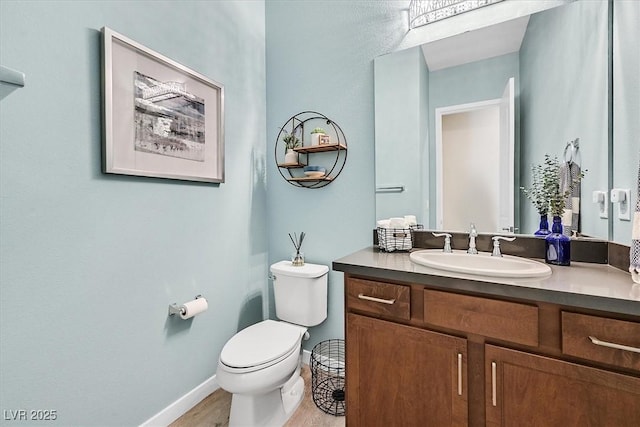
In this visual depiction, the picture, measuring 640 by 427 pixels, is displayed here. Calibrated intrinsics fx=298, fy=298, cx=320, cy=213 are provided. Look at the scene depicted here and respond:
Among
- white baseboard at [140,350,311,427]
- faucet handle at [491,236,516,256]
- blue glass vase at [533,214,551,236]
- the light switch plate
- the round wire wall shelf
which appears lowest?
white baseboard at [140,350,311,427]

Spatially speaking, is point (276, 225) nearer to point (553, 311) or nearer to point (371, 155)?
point (371, 155)

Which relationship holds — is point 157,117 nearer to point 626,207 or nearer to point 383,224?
point 383,224

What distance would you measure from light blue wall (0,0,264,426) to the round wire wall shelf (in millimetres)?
425

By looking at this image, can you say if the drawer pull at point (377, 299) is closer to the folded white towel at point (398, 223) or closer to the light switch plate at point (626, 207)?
the folded white towel at point (398, 223)

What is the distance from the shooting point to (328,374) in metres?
2.02

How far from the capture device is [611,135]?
1168 millimetres

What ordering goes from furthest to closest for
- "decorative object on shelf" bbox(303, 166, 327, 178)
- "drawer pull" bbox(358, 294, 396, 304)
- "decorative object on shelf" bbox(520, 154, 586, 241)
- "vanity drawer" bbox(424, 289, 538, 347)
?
"decorative object on shelf" bbox(303, 166, 327, 178), "decorative object on shelf" bbox(520, 154, 586, 241), "drawer pull" bbox(358, 294, 396, 304), "vanity drawer" bbox(424, 289, 538, 347)

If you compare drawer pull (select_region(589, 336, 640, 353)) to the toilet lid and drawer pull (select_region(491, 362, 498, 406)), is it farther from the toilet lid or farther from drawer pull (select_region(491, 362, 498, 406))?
the toilet lid

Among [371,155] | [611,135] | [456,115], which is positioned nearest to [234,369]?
[371,155]

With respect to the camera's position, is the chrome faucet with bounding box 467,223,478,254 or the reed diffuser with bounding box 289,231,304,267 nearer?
the chrome faucet with bounding box 467,223,478,254

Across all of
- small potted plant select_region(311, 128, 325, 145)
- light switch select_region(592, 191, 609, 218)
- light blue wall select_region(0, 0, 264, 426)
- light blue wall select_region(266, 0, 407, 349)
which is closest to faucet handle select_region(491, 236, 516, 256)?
light switch select_region(592, 191, 609, 218)

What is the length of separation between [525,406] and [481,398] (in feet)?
0.42

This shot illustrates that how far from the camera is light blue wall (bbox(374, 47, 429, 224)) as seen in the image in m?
1.68

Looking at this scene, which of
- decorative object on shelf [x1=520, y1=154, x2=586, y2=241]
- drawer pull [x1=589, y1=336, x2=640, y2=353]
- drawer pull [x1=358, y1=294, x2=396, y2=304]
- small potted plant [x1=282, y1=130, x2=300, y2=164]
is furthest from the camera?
small potted plant [x1=282, y1=130, x2=300, y2=164]
